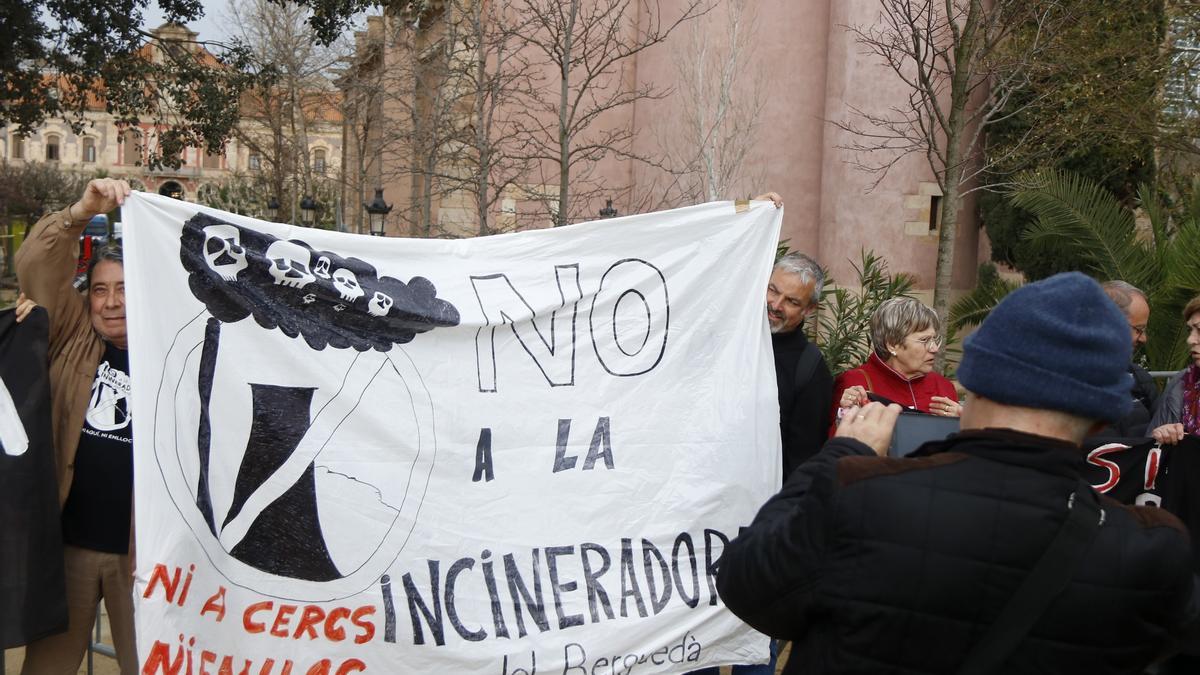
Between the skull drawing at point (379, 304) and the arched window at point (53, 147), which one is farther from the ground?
the arched window at point (53, 147)

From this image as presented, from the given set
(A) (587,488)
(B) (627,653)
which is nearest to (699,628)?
(B) (627,653)

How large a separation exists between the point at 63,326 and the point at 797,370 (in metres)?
2.64

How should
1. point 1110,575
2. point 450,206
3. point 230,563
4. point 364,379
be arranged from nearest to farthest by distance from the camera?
point 1110,575
point 230,563
point 364,379
point 450,206

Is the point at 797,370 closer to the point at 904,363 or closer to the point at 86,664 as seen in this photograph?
the point at 904,363

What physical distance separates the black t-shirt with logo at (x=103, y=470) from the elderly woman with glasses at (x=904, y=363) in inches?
99.3

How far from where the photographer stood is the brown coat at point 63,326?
3828 millimetres

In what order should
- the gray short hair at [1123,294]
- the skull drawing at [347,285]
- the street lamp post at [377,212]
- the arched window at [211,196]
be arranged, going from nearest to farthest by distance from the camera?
1. the skull drawing at [347,285]
2. the gray short hair at [1123,294]
3. the street lamp post at [377,212]
4. the arched window at [211,196]

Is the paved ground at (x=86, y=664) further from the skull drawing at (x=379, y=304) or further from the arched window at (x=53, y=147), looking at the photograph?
the arched window at (x=53, y=147)

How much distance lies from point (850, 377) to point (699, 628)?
1.09 m

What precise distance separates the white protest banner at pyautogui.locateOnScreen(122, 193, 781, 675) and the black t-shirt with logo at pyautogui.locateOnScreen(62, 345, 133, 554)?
0.35 m

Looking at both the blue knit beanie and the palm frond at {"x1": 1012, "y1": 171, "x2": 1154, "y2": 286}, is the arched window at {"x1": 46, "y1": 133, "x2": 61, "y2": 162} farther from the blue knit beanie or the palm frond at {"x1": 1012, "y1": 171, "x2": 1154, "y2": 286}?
the blue knit beanie

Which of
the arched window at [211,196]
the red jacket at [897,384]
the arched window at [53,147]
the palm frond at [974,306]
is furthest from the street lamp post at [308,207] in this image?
the arched window at [53,147]

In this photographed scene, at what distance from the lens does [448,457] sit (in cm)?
401

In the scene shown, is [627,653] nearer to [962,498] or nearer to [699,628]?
[699,628]
